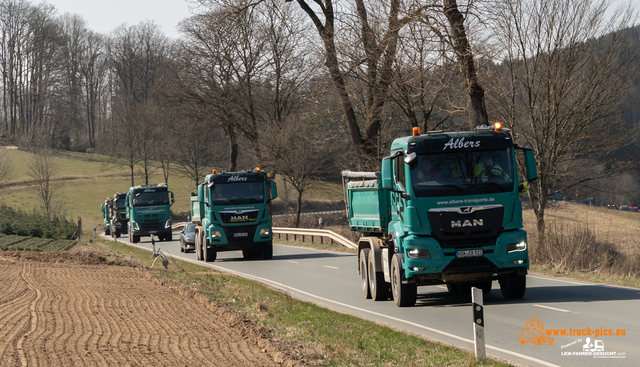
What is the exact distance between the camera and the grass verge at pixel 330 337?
23.5ft

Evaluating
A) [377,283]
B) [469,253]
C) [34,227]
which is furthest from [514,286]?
[34,227]

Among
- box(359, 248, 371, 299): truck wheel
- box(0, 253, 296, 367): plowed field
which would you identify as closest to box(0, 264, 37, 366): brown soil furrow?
box(0, 253, 296, 367): plowed field

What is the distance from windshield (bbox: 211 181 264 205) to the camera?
22766mm

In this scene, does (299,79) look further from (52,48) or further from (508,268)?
(52,48)

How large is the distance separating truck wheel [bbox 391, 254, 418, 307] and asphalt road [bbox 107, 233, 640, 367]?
15cm

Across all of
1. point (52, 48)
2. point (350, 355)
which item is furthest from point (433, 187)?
point (52, 48)

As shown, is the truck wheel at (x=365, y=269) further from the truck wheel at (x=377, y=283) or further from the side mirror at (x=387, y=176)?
the side mirror at (x=387, y=176)

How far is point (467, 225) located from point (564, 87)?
1275cm

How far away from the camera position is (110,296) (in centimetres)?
1227

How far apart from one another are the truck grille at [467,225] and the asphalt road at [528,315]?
117cm

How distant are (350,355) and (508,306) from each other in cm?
429

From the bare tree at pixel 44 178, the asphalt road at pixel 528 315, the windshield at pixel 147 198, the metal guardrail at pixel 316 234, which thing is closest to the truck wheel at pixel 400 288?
the asphalt road at pixel 528 315

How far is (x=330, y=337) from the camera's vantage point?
859 cm

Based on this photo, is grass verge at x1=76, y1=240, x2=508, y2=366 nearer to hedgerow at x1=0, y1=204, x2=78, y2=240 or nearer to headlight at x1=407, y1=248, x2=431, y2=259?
headlight at x1=407, y1=248, x2=431, y2=259
